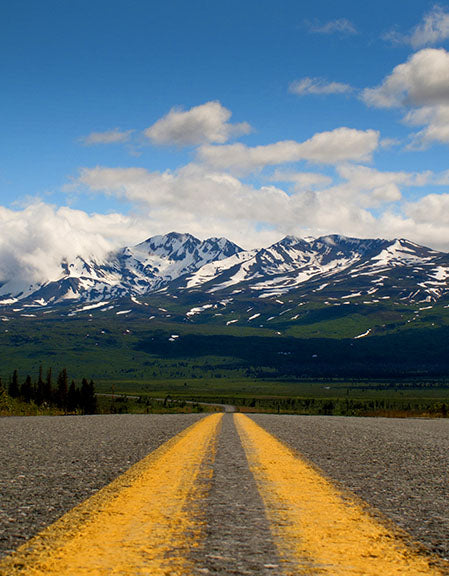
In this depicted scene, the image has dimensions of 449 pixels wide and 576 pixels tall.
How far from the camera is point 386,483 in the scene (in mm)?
9703

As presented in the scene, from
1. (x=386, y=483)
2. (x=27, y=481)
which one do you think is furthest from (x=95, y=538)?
(x=386, y=483)

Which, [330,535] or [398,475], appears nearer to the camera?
[330,535]

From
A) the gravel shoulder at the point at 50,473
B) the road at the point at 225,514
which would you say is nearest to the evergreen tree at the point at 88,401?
the gravel shoulder at the point at 50,473

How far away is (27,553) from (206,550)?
1.77m

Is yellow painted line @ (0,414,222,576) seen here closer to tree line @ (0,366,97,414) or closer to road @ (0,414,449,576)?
road @ (0,414,449,576)

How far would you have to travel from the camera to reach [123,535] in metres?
5.59

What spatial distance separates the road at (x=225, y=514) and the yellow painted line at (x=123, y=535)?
2cm

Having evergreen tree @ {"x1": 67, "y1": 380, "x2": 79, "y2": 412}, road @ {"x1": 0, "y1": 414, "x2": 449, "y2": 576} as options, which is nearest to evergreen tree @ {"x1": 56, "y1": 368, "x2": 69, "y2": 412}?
evergreen tree @ {"x1": 67, "y1": 380, "x2": 79, "y2": 412}

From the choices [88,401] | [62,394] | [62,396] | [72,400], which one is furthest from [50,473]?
[62,394]

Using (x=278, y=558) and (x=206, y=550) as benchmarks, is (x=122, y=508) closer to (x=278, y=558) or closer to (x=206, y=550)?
(x=206, y=550)

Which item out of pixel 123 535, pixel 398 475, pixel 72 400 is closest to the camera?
pixel 123 535

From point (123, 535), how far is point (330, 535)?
2284mm

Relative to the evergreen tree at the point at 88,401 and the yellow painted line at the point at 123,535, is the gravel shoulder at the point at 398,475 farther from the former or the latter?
the evergreen tree at the point at 88,401

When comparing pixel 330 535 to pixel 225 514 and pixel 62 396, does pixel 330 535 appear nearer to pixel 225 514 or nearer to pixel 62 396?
pixel 225 514
